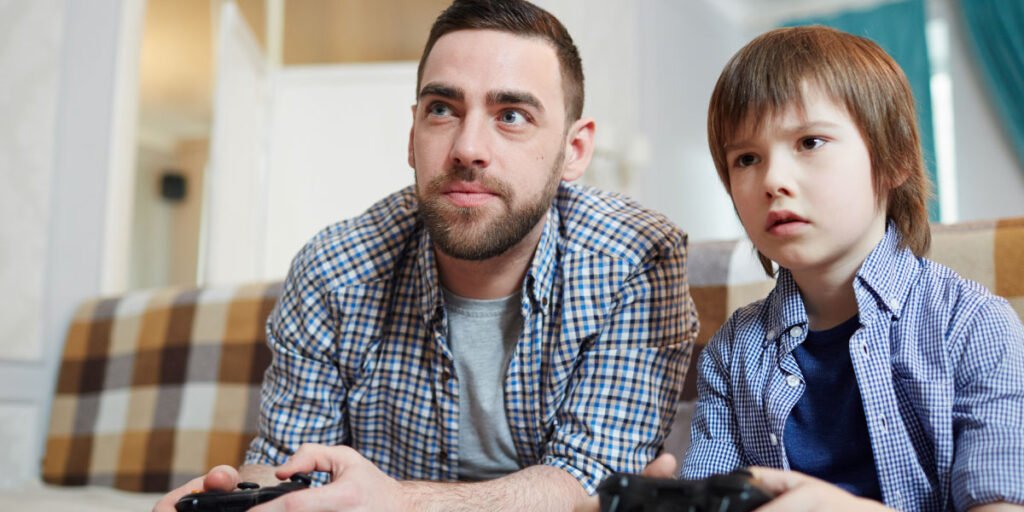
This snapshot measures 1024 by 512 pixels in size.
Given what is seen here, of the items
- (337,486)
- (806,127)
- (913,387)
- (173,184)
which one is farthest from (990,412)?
(173,184)

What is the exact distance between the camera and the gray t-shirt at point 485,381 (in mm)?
1168

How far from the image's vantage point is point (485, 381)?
3.84ft

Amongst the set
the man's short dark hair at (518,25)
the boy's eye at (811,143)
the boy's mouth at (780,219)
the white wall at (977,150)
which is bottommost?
the boy's mouth at (780,219)

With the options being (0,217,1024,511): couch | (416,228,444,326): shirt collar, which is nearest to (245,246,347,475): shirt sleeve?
(416,228,444,326): shirt collar

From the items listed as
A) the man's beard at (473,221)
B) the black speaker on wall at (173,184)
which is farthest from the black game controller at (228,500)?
the black speaker on wall at (173,184)

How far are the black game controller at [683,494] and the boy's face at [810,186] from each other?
0.27 metres

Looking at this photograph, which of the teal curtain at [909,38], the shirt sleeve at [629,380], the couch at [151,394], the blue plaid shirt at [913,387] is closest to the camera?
the blue plaid shirt at [913,387]

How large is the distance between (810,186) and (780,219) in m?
0.04

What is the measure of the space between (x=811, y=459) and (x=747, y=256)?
56cm

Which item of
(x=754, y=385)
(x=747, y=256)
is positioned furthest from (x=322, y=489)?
(x=747, y=256)

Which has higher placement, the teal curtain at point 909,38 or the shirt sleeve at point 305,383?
the teal curtain at point 909,38

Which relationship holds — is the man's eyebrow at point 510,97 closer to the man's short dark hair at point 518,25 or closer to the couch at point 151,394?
the man's short dark hair at point 518,25

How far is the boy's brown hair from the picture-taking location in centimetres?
82

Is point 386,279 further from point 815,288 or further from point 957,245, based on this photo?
point 957,245
